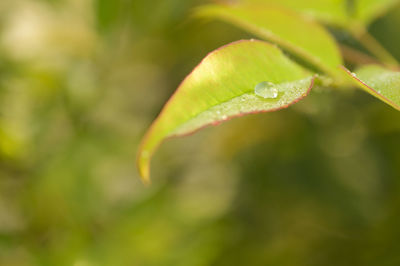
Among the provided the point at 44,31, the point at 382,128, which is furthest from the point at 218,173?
the point at 44,31

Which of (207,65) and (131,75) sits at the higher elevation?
(207,65)

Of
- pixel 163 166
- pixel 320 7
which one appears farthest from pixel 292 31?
pixel 163 166

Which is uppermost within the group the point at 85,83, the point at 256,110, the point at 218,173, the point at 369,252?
the point at 256,110

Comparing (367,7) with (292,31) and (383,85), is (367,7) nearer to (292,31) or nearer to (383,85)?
(292,31)

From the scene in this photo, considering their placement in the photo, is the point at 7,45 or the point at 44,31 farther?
the point at 44,31

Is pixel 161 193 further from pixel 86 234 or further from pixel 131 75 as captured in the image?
pixel 131 75

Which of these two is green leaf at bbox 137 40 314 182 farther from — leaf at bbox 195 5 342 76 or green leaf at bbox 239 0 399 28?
green leaf at bbox 239 0 399 28
